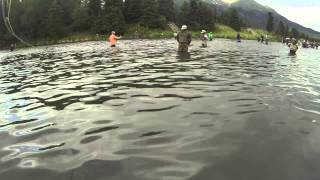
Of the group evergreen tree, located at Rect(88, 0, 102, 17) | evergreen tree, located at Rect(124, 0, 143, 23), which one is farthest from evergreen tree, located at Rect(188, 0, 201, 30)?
evergreen tree, located at Rect(88, 0, 102, 17)

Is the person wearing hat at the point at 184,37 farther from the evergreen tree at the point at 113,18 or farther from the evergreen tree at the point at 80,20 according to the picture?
the evergreen tree at the point at 80,20

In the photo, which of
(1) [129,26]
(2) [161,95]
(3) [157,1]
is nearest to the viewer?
(2) [161,95]

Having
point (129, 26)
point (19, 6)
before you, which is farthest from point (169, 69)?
point (19, 6)

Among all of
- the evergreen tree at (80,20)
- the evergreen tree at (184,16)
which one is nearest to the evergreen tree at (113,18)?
the evergreen tree at (80,20)

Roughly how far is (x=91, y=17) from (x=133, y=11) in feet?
46.4

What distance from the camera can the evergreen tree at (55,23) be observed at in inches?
4882

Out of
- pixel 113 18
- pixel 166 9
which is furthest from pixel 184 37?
pixel 166 9

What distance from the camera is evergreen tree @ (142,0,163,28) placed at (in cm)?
12850

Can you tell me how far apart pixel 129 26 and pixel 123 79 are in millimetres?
113102

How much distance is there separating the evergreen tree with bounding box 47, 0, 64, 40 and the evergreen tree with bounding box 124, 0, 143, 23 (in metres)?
22.0

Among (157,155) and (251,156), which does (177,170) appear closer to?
(157,155)

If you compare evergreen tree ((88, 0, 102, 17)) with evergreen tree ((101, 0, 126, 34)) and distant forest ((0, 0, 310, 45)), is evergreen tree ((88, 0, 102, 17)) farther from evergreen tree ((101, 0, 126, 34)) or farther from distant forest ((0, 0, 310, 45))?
evergreen tree ((101, 0, 126, 34))

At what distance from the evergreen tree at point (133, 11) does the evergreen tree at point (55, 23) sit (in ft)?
72.2

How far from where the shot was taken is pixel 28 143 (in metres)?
9.39
